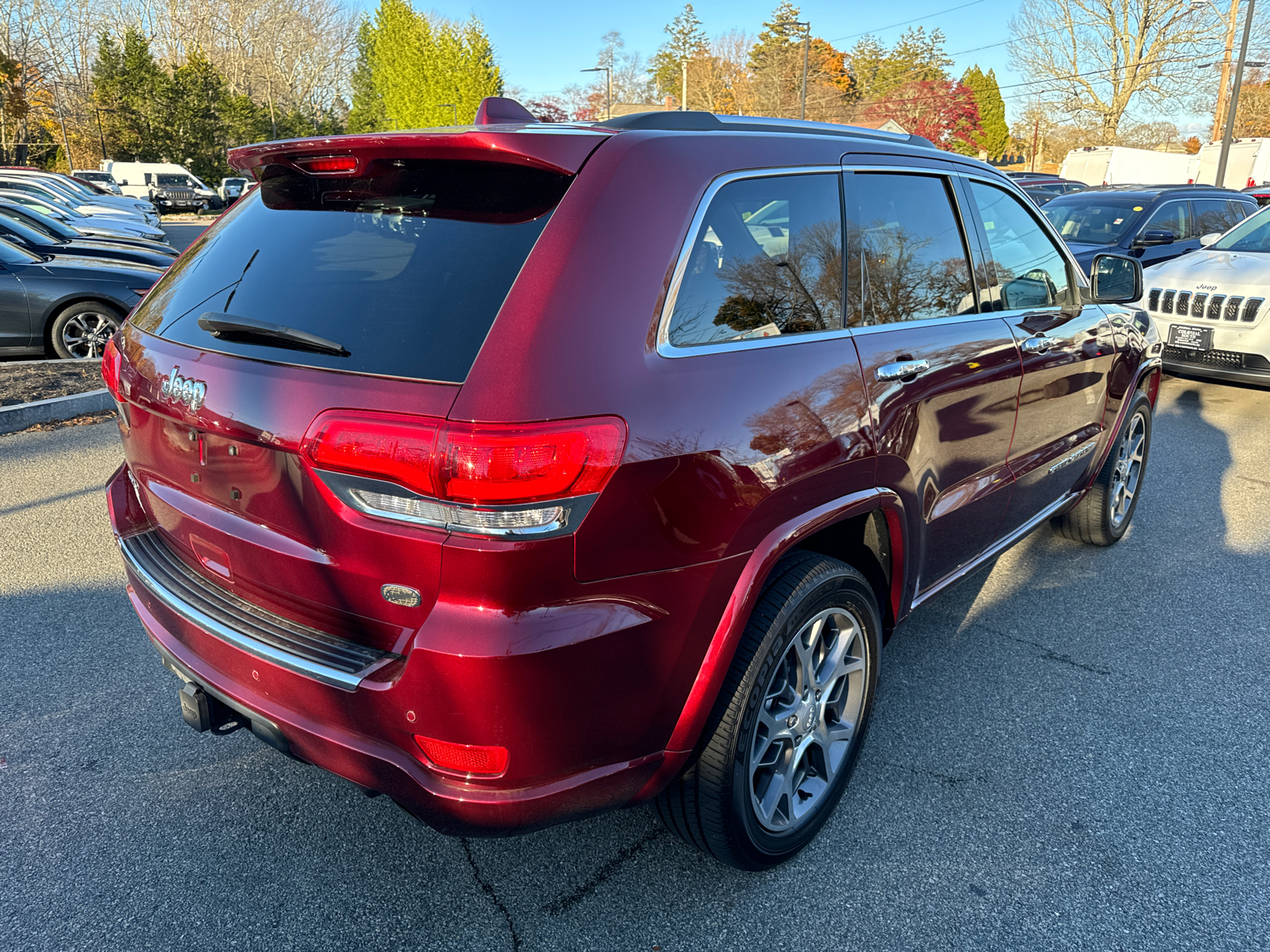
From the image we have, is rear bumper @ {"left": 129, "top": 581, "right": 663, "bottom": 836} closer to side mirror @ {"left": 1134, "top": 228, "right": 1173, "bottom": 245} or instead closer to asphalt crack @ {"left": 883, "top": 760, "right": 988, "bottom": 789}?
asphalt crack @ {"left": 883, "top": 760, "right": 988, "bottom": 789}

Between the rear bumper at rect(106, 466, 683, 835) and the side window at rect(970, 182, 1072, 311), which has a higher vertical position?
the side window at rect(970, 182, 1072, 311)

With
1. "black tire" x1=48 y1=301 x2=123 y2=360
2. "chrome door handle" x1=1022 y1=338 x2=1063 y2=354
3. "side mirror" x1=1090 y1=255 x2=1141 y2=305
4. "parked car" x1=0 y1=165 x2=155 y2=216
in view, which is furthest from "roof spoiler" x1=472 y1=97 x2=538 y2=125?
"parked car" x1=0 y1=165 x2=155 y2=216

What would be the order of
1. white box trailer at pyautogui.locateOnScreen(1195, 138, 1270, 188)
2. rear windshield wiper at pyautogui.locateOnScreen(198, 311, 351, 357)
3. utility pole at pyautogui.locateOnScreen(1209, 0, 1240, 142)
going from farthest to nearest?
utility pole at pyautogui.locateOnScreen(1209, 0, 1240, 142) < white box trailer at pyautogui.locateOnScreen(1195, 138, 1270, 188) < rear windshield wiper at pyautogui.locateOnScreen(198, 311, 351, 357)

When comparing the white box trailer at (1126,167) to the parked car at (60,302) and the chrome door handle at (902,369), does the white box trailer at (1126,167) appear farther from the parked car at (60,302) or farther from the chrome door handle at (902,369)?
the chrome door handle at (902,369)

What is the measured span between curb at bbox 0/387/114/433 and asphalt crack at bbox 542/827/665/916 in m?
5.40

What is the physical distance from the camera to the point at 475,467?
1639 mm

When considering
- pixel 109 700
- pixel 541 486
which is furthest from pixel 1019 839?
pixel 109 700

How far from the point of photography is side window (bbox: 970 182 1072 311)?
3.23 metres

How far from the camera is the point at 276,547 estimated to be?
6.35ft

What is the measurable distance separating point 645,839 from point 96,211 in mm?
25674

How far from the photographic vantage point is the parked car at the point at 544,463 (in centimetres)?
171

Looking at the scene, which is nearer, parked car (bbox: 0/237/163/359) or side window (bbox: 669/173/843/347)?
Answer: side window (bbox: 669/173/843/347)

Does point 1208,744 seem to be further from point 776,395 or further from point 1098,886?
point 776,395

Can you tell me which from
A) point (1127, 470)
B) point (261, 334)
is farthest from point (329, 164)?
point (1127, 470)
